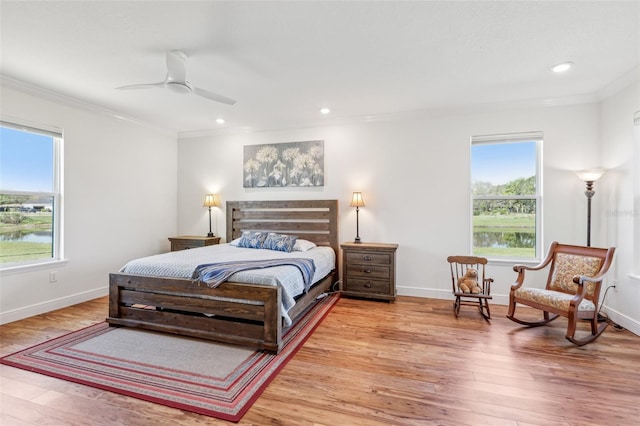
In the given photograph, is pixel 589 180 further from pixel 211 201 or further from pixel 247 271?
pixel 211 201

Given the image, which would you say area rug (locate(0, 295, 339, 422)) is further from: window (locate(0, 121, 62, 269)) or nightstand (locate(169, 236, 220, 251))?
nightstand (locate(169, 236, 220, 251))

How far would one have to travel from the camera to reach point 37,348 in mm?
2557

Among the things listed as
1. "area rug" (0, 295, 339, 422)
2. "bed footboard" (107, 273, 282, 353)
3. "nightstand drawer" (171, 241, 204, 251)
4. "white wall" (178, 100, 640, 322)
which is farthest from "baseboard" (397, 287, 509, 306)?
"nightstand drawer" (171, 241, 204, 251)

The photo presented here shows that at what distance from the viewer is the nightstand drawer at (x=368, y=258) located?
3947 millimetres

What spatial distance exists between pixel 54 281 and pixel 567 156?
6561 mm

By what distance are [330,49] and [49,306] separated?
433 cm

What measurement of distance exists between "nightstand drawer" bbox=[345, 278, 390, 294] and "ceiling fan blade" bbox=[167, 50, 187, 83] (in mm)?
3111

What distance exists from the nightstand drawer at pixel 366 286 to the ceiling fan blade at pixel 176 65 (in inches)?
122

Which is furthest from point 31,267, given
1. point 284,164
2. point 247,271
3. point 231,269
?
point 284,164

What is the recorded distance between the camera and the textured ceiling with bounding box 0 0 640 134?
205cm

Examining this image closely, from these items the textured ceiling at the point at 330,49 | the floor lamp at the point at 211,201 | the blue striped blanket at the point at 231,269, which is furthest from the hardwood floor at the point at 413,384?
the textured ceiling at the point at 330,49

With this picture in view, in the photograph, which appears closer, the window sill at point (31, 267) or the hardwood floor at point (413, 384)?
the hardwood floor at point (413, 384)

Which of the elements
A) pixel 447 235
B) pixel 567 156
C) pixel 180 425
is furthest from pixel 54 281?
pixel 567 156

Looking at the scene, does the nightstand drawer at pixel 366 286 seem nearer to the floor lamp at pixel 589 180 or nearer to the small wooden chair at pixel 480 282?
the small wooden chair at pixel 480 282
